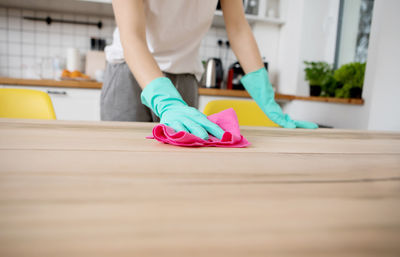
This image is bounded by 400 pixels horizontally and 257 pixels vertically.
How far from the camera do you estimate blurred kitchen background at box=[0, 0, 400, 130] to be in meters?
2.14

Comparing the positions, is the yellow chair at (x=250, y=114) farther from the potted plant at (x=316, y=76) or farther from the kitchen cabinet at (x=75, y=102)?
the kitchen cabinet at (x=75, y=102)

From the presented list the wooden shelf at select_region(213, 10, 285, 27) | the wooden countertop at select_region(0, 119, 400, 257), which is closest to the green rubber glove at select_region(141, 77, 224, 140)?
the wooden countertop at select_region(0, 119, 400, 257)

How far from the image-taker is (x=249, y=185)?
319mm

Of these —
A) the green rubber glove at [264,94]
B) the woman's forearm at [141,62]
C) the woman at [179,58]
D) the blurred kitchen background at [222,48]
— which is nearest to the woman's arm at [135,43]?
the woman's forearm at [141,62]

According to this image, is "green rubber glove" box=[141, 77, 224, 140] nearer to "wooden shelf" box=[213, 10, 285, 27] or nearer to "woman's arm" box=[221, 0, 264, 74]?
"woman's arm" box=[221, 0, 264, 74]

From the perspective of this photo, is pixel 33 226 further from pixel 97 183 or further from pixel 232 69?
pixel 232 69

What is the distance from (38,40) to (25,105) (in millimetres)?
1831

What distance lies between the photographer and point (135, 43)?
0.81m

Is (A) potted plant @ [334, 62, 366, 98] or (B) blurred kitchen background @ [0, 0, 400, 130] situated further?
(B) blurred kitchen background @ [0, 0, 400, 130]

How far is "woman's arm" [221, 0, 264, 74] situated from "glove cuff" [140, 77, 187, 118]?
1.89ft

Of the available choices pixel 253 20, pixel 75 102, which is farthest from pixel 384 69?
pixel 75 102

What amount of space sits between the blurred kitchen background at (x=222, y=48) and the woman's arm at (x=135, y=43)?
138cm

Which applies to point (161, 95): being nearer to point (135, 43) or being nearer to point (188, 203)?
point (135, 43)

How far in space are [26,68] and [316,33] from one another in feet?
8.43
